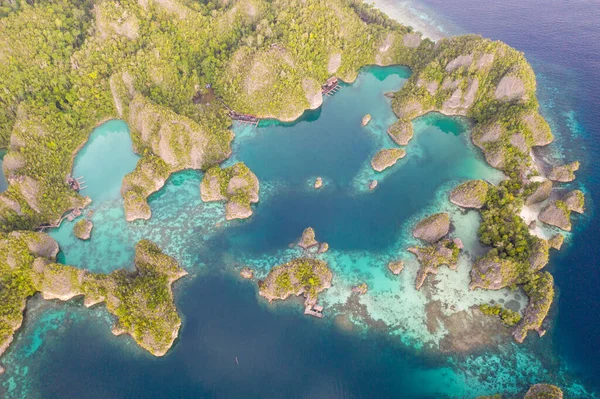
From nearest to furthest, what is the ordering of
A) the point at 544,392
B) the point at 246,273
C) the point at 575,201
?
1. the point at 544,392
2. the point at 246,273
3. the point at 575,201

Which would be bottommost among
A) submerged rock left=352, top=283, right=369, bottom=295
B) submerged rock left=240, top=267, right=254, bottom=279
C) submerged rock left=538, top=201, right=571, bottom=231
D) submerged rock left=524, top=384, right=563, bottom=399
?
submerged rock left=524, top=384, right=563, bottom=399

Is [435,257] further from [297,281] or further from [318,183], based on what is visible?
[318,183]

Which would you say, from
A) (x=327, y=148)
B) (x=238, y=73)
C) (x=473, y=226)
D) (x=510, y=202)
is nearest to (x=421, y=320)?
(x=473, y=226)

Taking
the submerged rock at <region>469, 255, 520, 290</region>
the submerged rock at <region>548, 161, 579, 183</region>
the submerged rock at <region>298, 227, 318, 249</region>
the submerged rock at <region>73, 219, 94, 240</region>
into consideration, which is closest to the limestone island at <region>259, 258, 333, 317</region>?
the submerged rock at <region>298, 227, 318, 249</region>

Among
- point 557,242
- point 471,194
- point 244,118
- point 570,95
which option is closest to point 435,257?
point 471,194

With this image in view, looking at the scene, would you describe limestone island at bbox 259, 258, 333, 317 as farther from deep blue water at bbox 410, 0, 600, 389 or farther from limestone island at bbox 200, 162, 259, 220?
deep blue water at bbox 410, 0, 600, 389

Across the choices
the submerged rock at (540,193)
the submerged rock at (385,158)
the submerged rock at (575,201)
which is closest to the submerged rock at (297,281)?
the submerged rock at (385,158)

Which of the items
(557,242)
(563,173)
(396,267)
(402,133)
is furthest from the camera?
(402,133)
